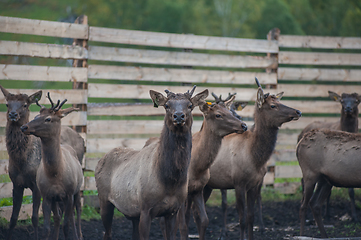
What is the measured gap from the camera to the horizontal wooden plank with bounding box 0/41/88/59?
8.77 m

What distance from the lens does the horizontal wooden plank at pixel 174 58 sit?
33.5ft

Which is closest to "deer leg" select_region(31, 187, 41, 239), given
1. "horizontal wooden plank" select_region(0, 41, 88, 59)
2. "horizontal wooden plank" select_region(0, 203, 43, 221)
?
"horizontal wooden plank" select_region(0, 203, 43, 221)

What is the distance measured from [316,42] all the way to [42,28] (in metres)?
7.44

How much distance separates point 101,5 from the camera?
94.7ft

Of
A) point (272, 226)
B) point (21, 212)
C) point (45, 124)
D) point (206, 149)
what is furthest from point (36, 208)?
point (272, 226)

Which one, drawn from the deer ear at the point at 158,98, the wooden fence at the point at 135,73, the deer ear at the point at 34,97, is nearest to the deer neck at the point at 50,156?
the deer ear at the point at 34,97

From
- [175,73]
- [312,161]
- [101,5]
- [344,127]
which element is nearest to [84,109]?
[175,73]

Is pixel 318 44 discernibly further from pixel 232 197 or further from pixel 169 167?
pixel 169 167

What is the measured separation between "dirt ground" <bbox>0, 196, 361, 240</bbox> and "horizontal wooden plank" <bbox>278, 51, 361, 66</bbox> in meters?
3.93

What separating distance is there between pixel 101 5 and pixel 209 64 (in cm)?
1957

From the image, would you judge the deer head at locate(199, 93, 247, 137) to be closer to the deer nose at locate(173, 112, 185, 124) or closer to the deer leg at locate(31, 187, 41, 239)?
the deer nose at locate(173, 112, 185, 124)

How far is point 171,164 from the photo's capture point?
5746 mm

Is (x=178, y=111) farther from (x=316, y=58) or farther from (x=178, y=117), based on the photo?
(x=316, y=58)

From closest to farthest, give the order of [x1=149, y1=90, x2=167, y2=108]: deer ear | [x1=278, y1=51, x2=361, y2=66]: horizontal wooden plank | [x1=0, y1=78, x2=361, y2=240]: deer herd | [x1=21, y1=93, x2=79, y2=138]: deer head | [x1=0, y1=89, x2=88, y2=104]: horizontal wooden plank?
[x1=0, y1=78, x2=361, y2=240]: deer herd < [x1=149, y1=90, x2=167, y2=108]: deer ear < [x1=21, y1=93, x2=79, y2=138]: deer head < [x1=0, y1=89, x2=88, y2=104]: horizontal wooden plank < [x1=278, y1=51, x2=361, y2=66]: horizontal wooden plank
